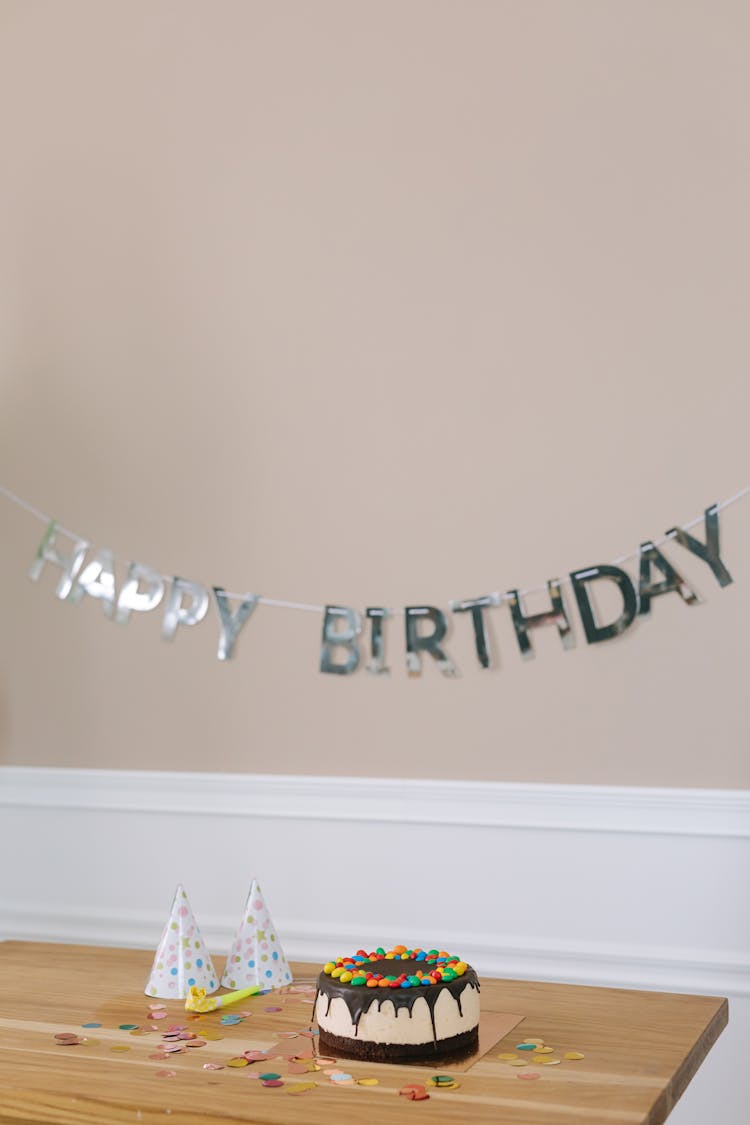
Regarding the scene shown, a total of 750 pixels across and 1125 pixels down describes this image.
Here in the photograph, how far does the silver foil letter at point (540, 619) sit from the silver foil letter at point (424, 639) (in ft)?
0.46

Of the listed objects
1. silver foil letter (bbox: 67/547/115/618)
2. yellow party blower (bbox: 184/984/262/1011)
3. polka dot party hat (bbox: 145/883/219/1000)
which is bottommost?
yellow party blower (bbox: 184/984/262/1011)

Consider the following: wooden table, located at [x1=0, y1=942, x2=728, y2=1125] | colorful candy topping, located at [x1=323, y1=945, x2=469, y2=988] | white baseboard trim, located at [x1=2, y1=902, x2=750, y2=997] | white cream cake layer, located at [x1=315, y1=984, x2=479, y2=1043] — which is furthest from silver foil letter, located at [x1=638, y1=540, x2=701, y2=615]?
white cream cake layer, located at [x1=315, y1=984, x2=479, y2=1043]

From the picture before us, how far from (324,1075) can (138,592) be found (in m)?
1.43

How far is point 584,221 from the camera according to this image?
2207 millimetres

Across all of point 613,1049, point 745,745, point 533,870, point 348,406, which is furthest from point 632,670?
point 613,1049

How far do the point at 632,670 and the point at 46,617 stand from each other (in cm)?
128

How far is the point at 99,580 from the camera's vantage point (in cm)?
256

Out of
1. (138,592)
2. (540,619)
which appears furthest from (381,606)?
(138,592)

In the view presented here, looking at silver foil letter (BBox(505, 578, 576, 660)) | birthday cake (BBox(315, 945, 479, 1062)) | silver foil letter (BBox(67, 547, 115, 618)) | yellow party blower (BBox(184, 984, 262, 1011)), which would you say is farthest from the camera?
silver foil letter (BBox(67, 547, 115, 618))

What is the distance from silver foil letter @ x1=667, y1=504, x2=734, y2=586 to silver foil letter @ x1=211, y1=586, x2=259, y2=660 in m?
0.88

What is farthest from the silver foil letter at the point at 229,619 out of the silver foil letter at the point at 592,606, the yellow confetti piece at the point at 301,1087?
the yellow confetti piece at the point at 301,1087

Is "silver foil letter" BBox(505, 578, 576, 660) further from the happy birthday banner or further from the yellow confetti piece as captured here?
the yellow confetti piece

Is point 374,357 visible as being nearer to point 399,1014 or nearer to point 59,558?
point 59,558

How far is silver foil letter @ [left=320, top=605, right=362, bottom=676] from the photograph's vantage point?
234cm
